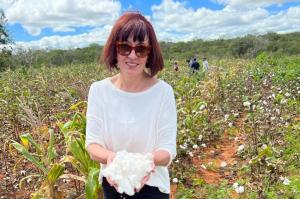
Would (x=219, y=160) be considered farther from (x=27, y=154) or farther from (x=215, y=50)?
(x=215, y=50)

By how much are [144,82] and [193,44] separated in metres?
67.3

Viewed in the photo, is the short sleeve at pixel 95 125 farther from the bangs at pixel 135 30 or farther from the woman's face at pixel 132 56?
the bangs at pixel 135 30

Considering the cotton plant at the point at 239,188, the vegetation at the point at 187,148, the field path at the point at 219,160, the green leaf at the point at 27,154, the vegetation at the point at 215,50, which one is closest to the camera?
the green leaf at the point at 27,154

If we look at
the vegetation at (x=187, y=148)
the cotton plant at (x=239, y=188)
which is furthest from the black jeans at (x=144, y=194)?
the cotton plant at (x=239, y=188)

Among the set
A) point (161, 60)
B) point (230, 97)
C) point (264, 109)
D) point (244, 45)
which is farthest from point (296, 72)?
point (244, 45)

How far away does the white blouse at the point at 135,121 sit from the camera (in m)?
1.90

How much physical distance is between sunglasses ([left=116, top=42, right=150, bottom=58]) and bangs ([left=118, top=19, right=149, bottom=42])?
3 centimetres

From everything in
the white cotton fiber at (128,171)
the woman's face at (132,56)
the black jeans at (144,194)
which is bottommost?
the black jeans at (144,194)

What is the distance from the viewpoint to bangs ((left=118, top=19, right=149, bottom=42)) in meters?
1.88

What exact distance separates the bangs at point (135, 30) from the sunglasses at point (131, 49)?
0.10ft

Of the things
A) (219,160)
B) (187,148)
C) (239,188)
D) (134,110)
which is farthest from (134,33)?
(219,160)

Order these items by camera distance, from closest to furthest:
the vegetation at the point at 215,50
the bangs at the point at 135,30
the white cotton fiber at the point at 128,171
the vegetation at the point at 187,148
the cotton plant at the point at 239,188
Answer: the white cotton fiber at the point at 128,171, the bangs at the point at 135,30, the cotton plant at the point at 239,188, the vegetation at the point at 187,148, the vegetation at the point at 215,50

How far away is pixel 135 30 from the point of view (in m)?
1.88

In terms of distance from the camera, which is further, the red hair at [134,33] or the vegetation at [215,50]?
the vegetation at [215,50]
